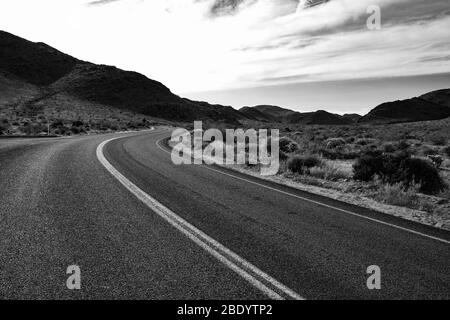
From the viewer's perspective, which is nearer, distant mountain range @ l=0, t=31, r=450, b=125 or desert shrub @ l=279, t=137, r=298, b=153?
desert shrub @ l=279, t=137, r=298, b=153

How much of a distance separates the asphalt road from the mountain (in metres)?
96.4

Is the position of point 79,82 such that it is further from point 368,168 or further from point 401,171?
point 401,171

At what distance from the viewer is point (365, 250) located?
6.07 m

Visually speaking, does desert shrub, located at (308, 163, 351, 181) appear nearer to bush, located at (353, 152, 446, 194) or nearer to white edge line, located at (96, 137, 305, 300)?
bush, located at (353, 152, 446, 194)

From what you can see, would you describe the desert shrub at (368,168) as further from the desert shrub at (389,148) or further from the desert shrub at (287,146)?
the desert shrub at (389,148)

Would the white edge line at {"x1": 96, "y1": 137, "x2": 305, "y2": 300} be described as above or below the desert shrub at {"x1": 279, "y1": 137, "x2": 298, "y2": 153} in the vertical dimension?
below

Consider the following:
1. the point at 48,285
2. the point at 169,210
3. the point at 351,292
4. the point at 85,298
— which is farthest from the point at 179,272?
the point at 169,210

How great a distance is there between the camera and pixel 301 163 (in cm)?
1552

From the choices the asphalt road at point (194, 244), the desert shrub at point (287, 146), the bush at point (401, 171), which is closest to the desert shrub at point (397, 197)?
the bush at point (401, 171)

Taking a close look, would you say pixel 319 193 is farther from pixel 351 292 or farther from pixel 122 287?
pixel 122 287

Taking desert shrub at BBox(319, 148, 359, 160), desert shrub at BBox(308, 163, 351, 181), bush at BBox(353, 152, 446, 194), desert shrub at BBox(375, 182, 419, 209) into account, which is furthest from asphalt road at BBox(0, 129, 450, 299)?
desert shrub at BBox(319, 148, 359, 160)

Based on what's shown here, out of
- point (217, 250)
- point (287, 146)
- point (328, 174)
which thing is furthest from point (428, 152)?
point (217, 250)

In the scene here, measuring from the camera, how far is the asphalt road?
4.50m

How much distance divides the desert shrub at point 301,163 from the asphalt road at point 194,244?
5.00 meters
